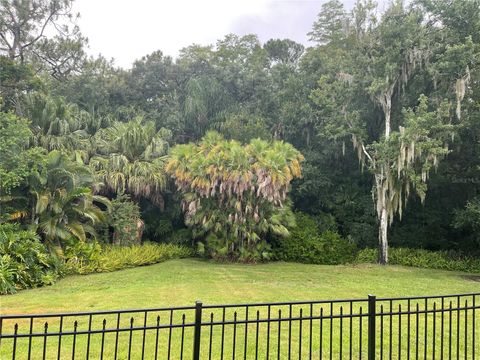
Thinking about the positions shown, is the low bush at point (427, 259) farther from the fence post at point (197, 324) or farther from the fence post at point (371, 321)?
the fence post at point (197, 324)

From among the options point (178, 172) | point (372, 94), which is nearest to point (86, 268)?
point (178, 172)

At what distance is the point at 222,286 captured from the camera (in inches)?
420

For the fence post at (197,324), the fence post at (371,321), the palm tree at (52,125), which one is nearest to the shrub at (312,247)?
the palm tree at (52,125)

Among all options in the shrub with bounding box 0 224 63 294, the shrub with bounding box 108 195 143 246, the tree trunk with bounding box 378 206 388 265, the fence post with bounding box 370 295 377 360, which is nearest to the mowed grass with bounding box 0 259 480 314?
the shrub with bounding box 0 224 63 294

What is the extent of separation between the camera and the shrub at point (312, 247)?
17562mm

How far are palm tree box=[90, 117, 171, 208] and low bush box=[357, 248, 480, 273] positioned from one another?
10.5 m

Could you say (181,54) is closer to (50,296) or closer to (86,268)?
(86,268)

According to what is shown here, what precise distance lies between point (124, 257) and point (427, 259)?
13151mm

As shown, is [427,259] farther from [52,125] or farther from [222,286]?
[52,125]

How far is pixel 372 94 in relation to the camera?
17.5 m

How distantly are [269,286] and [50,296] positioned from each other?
557 centimetres

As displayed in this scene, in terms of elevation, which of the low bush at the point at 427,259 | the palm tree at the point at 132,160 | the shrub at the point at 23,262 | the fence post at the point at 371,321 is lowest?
the low bush at the point at 427,259

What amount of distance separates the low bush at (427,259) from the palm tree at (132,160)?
411 inches

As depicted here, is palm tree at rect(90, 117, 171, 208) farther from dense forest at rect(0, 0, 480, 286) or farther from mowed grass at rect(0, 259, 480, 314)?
mowed grass at rect(0, 259, 480, 314)
